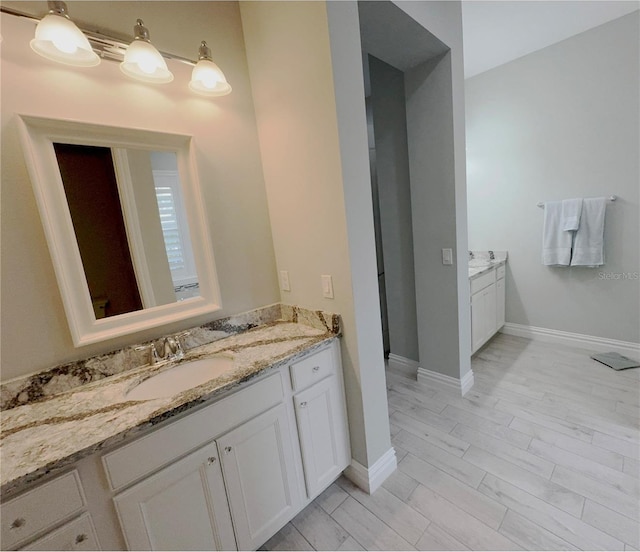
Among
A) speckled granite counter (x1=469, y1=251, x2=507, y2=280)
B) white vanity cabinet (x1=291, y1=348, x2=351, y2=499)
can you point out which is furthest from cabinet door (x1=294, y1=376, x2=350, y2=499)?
speckled granite counter (x1=469, y1=251, x2=507, y2=280)

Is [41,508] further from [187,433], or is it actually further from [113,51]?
[113,51]

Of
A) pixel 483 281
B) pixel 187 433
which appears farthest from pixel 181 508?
pixel 483 281

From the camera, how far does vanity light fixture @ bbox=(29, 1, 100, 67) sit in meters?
0.96

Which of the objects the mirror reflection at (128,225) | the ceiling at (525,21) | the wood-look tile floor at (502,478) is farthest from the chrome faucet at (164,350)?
the ceiling at (525,21)

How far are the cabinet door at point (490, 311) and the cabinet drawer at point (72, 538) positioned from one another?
3056mm

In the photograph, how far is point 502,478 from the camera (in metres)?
1.53

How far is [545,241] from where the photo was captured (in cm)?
285

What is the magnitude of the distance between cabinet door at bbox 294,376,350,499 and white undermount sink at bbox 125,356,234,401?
389 millimetres

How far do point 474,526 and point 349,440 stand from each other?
2.13 ft

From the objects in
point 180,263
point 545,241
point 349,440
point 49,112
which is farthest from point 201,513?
point 545,241

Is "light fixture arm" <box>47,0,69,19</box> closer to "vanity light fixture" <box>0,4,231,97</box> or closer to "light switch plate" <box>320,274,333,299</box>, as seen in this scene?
"vanity light fixture" <box>0,4,231,97</box>

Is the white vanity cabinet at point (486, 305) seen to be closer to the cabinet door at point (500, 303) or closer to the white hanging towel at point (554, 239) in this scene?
the cabinet door at point (500, 303)

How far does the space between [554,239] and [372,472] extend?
2.77m

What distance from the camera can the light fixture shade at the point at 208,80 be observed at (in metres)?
1.31
